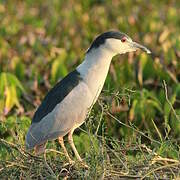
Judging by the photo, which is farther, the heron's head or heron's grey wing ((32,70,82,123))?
the heron's head

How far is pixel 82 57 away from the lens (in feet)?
30.0

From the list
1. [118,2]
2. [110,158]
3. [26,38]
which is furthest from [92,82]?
[118,2]

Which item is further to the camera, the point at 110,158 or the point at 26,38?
the point at 26,38

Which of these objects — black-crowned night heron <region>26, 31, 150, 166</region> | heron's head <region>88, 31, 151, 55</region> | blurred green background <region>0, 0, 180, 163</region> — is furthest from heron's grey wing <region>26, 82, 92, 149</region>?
heron's head <region>88, 31, 151, 55</region>

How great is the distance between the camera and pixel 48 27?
11719 millimetres

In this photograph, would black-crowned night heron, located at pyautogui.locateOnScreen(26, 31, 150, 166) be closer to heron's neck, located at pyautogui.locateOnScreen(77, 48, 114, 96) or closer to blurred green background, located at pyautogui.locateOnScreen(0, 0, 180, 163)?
heron's neck, located at pyautogui.locateOnScreen(77, 48, 114, 96)

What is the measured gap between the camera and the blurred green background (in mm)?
6781

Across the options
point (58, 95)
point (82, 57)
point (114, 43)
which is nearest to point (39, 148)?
point (58, 95)

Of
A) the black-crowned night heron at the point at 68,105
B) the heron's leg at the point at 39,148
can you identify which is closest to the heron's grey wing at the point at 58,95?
the black-crowned night heron at the point at 68,105

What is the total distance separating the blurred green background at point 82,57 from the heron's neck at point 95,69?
0.12 meters

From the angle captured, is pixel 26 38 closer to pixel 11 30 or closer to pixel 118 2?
pixel 11 30

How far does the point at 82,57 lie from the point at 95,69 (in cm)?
328

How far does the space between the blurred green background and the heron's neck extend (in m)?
0.12

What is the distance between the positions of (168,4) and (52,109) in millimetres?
8484
